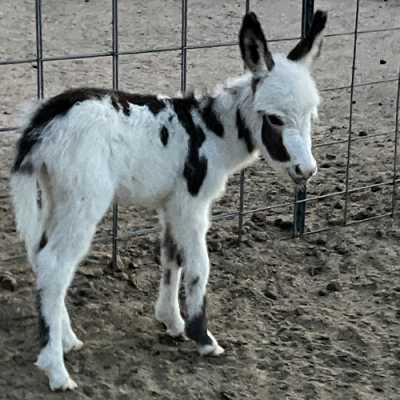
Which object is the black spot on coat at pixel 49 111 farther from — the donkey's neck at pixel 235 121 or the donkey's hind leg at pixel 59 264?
the donkey's neck at pixel 235 121

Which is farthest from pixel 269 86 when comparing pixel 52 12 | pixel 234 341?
pixel 52 12

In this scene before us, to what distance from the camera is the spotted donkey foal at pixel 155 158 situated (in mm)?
4090

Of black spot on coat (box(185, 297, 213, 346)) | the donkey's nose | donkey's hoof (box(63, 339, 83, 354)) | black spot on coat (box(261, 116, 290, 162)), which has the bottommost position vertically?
donkey's hoof (box(63, 339, 83, 354))

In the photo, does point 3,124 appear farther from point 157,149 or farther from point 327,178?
point 157,149

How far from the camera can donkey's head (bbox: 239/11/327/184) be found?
4219 mm

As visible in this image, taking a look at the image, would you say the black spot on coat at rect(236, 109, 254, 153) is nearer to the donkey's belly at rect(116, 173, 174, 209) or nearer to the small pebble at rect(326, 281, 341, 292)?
the donkey's belly at rect(116, 173, 174, 209)

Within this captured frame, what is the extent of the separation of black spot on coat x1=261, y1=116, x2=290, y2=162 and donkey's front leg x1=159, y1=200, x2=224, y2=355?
0.43 meters

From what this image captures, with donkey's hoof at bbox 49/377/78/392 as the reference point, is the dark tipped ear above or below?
above

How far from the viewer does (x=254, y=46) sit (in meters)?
4.27

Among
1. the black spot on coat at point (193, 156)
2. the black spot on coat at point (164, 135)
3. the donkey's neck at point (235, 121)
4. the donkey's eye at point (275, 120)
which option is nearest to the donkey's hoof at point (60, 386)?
the black spot on coat at point (193, 156)

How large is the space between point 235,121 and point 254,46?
0.42 m

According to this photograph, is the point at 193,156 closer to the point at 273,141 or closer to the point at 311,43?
the point at 273,141

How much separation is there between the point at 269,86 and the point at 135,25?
8.24 metres

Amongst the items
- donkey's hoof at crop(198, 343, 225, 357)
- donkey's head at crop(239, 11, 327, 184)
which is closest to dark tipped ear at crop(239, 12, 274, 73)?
donkey's head at crop(239, 11, 327, 184)
